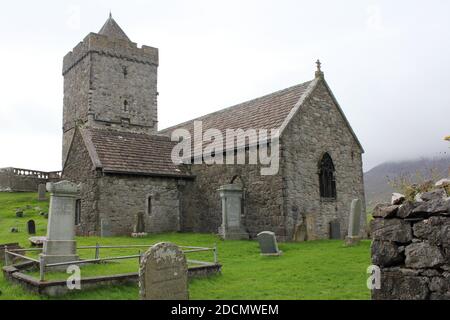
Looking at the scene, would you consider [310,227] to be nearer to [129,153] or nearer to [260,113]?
[260,113]

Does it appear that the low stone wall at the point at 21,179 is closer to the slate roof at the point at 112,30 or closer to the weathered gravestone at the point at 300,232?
the slate roof at the point at 112,30

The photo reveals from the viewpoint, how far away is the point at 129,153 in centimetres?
2250

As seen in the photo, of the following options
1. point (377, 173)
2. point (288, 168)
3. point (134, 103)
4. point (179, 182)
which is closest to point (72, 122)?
point (134, 103)

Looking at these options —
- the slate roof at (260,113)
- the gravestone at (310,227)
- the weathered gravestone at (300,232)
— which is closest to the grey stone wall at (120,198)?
the slate roof at (260,113)

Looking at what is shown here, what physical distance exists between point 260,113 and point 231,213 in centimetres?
611

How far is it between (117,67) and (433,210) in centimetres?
3660

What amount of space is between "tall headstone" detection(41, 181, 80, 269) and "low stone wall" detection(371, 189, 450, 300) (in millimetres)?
8066

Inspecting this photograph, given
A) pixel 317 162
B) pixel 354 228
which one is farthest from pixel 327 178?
pixel 354 228

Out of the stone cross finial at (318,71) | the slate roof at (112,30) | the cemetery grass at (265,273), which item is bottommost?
the cemetery grass at (265,273)

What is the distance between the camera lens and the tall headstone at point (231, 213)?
60.1 ft

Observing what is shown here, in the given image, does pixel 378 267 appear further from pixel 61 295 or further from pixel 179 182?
pixel 179 182

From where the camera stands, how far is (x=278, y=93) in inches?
900

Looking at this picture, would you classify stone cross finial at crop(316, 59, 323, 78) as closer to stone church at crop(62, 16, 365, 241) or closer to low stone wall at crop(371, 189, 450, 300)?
stone church at crop(62, 16, 365, 241)

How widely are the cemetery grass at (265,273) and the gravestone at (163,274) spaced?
996 mm
